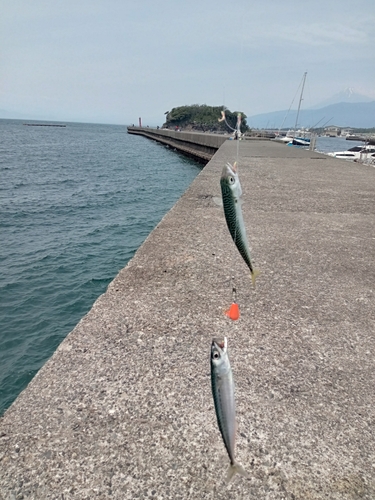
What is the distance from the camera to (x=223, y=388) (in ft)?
3.92

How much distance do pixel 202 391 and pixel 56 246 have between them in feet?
35.0

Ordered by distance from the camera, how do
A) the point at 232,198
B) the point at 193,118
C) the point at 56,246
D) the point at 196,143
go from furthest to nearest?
the point at 193,118
the point at 196,143
the point at 56,246
the point at 232,198

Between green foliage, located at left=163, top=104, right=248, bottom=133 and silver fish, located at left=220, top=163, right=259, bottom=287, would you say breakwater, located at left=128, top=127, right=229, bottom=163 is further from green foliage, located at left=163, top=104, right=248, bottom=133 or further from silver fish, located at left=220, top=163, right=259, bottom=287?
green foliage, located at left=163, top=104, right=248, bottom=133

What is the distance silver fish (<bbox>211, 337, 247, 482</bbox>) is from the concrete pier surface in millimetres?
664

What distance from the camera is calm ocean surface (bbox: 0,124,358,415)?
22.6ft

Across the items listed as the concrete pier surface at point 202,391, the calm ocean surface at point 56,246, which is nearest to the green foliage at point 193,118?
the calm ocean surface at point 56,246

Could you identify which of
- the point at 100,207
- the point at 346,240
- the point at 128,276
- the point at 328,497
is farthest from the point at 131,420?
the point at 100,207

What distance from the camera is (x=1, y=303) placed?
812 cm

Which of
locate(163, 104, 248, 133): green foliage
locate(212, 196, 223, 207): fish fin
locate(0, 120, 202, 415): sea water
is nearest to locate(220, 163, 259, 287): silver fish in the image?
locate(212, 196, 223, 207): fish fin

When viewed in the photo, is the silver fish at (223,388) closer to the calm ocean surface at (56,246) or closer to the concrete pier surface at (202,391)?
the concrete pier surface at (202,391)

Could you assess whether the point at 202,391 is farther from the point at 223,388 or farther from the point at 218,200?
the point at 218,200

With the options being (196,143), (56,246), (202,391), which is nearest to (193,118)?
(196,143)

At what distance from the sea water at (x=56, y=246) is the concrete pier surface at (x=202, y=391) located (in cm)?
382

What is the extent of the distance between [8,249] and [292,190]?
9.36 m
